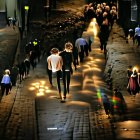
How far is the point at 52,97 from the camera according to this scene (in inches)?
713

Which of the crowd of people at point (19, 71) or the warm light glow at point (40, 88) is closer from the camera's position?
the crowd of people at point (19, 71)

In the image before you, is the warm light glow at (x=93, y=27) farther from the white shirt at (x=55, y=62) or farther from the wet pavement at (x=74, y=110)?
the white shirt at (x=55, y=62)

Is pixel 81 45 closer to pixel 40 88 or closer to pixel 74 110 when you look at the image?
pixel 40 88

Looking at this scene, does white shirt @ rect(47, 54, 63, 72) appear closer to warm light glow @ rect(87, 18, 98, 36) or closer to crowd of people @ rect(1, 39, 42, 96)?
crowd of people @ rect(1, 39, 42, 96)

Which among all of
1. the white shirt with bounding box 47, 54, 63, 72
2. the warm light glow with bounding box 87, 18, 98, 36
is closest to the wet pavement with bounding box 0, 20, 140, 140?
the white shirt with bounding box 47, 54, 63, 72

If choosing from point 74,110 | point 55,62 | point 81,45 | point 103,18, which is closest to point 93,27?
point 103,18

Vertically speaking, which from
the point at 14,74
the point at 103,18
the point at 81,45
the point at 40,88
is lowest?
the point at 14,74

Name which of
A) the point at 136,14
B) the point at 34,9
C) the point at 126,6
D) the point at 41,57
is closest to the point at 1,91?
the point at 41,57

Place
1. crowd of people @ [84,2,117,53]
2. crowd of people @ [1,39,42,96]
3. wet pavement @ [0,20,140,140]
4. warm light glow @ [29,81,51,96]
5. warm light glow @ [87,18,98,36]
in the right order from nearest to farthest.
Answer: wet pavement @ [0,20,140,140], crowd of people @ [1,39,42,96], warm light glow @ [29,81,51,96], crowd of people @ [84,2,117,53], warm light glow @ [87,18,98,36]

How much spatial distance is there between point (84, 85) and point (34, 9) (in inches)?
1080

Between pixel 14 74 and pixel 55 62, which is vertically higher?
pixel 55 62

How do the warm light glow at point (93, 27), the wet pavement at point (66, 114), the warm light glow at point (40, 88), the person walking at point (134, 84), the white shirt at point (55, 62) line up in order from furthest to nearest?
the warm light glow at point (93, 27)
the warm light glow at point (40, 88)
the person walking at point (134, 84)
the white shirt at point (55, 62)
the wet pavement at point (66, 114)

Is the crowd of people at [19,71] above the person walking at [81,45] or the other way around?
the other way around

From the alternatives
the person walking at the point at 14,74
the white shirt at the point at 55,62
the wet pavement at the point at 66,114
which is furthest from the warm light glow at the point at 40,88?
the white shirt at the point at 55,62
